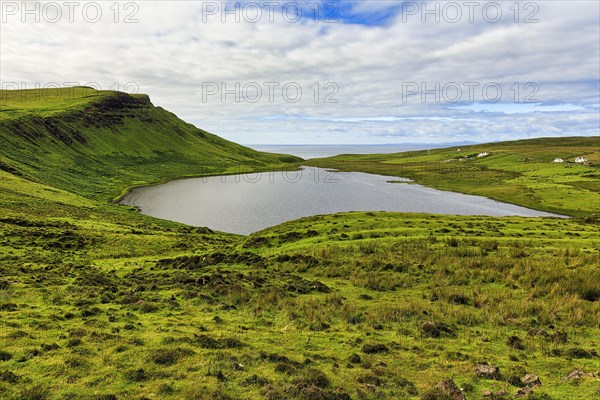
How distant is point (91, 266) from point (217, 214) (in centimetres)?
6188

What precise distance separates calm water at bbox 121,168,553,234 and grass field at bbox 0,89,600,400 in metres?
45.0

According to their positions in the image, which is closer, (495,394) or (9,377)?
(495,394)

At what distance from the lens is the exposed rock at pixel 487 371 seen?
50.6 ft

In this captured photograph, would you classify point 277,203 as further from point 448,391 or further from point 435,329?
point 448,391

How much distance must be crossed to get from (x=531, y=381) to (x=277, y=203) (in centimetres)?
10266

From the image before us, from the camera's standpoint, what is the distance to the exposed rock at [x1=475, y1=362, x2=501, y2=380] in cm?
1544

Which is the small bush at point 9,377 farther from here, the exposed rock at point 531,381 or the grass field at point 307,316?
the exposed rock at point 531,381

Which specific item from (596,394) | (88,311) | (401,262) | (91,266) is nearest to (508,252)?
(401,262)

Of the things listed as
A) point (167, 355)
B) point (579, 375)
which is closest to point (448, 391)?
point (579, 375)

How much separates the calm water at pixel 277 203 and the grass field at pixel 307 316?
1773 inches

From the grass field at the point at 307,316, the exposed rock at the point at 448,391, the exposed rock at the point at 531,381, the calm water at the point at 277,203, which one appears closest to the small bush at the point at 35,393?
the grass field at the point at 307,316

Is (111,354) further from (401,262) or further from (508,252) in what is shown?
(508,252)

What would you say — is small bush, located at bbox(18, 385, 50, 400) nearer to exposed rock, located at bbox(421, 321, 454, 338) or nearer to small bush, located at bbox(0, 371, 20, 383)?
small bush, located at bbox(0, 371, 20, 383)

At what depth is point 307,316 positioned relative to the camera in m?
22.8
